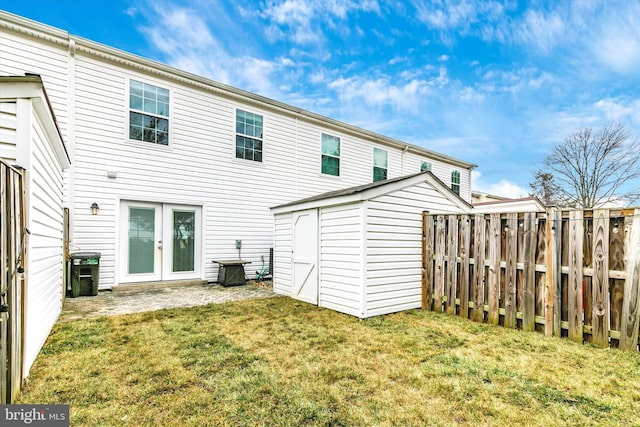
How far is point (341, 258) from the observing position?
5371mm

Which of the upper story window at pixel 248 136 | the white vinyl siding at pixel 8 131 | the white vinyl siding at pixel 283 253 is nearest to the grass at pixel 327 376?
the white vinyl siding at pixel 8 131

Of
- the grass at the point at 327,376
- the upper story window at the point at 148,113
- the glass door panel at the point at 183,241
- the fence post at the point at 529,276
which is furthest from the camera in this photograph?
the glass door panel at the point at 183,241

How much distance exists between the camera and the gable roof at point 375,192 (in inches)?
197

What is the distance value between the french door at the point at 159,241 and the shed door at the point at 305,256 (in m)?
3.15

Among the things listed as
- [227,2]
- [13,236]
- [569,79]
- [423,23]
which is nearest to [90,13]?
[227,2]

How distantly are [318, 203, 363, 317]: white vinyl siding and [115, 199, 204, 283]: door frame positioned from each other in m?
4.04

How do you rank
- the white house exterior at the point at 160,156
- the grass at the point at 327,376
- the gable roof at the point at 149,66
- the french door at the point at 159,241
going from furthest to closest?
the french door at the point at 159,241, the white house exterior at the point at 160,156, the gable roof at the point at 149,66, the grass at the point at 327,376

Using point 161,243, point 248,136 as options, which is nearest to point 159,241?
point 161,243

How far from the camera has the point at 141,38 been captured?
10.2 meters

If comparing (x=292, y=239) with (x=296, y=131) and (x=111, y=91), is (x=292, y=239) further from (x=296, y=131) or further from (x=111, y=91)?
(x=111, y=91)

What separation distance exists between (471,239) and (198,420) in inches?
181

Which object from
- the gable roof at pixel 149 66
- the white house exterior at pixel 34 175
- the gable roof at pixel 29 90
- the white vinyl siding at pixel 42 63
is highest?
the gable roof at pixel 149 66

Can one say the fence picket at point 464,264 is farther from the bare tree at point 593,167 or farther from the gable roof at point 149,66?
the bare tree at point 593,167

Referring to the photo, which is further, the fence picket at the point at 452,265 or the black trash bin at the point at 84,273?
the black trash bin at the point at 84,273
